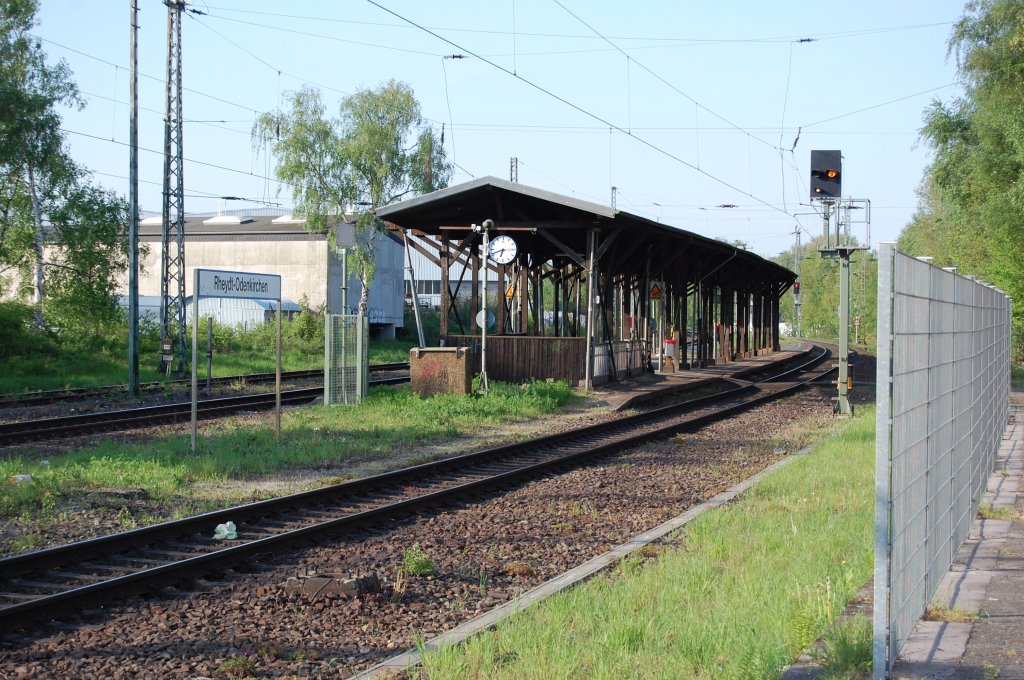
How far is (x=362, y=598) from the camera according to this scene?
22.0 ft

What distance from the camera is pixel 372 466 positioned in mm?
13133

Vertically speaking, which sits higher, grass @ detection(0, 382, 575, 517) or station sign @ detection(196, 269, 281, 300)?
station sign @ detection(196, 269, 281, 300)

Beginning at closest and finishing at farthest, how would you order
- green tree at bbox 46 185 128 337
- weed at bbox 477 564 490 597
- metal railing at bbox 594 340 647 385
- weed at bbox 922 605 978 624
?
weed at bbox 922 605 978 624 < weed at bbox 477 564 490 597 < metal railing at bbox 594 340 647 385 < green tree at bbox 46 185 128 337

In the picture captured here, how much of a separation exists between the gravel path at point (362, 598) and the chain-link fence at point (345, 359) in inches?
299

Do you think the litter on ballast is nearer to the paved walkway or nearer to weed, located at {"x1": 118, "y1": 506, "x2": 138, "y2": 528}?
weed, located at {"x1": 118, "y1": 506, "x2": 138, "y2": 528}

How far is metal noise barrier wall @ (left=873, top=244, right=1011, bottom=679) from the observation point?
413 cm

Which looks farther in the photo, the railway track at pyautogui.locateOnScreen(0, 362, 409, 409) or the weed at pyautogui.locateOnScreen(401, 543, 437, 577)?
the railway track at pyautogui.locateOnScreen(0, 362, 409, 409)

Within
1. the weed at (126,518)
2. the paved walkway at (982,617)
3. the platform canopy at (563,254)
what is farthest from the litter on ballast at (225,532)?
the platform canopy at (563,254)

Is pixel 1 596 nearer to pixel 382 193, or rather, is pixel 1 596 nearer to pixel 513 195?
pixel 513 195

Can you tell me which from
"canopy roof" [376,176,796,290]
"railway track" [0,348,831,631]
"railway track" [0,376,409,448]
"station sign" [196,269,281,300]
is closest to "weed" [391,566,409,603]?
"railway track" [0,348,831,631]

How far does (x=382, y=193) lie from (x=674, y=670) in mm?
47198

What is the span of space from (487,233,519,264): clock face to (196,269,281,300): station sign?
8459 millimetres

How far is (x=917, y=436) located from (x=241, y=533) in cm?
601

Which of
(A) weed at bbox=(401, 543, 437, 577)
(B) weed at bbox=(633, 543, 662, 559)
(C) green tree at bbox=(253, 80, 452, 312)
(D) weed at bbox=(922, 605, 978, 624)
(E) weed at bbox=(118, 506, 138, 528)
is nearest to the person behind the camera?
(D) weed at bbox=(922, 605, 978, 624)
